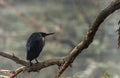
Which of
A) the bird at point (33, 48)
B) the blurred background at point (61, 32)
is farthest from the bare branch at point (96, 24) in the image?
the blurred background at point (61, 32)

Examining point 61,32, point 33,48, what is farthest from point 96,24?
point 61,32

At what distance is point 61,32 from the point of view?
10.2 m

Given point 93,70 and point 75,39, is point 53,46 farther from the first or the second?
point 93,70

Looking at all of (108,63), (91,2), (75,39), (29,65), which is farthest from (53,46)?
(29,65)

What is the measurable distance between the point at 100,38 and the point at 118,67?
102 cm

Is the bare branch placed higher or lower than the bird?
higher

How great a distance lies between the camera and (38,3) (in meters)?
12.8

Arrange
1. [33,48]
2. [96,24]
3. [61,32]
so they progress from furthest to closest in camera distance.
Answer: [61,32], [33,48], [96,24]

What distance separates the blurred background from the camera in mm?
8865

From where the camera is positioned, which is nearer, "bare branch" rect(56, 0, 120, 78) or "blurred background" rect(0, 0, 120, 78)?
"bare branch" rect(56, 0, 120, 78)

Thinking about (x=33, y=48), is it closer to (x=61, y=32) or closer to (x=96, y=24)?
(x=96, y=24)

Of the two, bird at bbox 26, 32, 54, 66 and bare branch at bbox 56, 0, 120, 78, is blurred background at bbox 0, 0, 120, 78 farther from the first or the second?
bare branch at bbox 56, 0, 120, 78

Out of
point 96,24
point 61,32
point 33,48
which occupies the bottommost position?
point 33,48

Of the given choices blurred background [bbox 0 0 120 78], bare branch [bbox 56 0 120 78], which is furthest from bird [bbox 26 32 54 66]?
blurred background [bbox 0 0 120 78]
